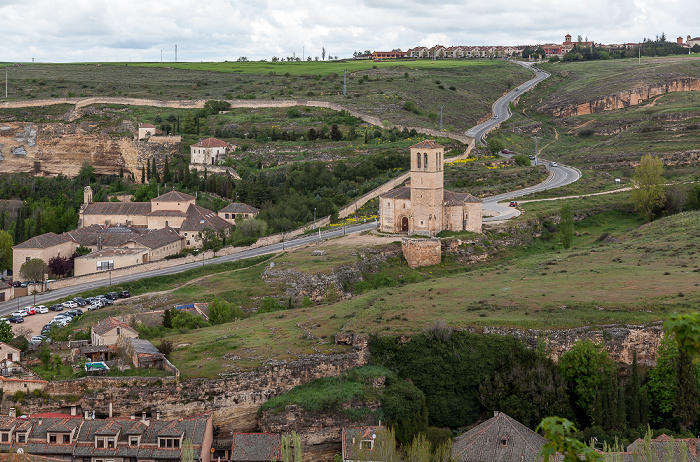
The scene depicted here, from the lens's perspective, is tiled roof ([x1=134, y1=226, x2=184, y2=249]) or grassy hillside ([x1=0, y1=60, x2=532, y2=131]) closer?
tiled roof ([x1=134, y1=226, x2=184, y2=249])

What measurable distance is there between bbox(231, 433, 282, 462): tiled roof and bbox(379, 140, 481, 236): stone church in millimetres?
33867

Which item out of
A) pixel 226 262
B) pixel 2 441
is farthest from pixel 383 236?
pixel 2 441

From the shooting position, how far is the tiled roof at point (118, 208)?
294ft

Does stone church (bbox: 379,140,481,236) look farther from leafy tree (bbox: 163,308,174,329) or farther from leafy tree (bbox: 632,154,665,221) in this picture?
leafy tree (bbox: 163,308,174,329)

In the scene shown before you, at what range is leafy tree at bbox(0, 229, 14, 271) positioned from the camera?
77.2 metres

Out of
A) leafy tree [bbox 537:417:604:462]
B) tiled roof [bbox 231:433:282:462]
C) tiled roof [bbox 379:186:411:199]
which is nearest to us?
leafy tree [bbox 537:417:604:462]

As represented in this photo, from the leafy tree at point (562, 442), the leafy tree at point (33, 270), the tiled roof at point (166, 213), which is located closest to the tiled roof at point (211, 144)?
the tiled roof at point (166, 213)

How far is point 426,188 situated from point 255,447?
35.6 meters

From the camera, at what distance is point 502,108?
146875mm

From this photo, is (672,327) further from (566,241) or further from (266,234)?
(266,234)

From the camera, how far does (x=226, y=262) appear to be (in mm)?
70938

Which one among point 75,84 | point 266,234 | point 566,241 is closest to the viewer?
point 566,241

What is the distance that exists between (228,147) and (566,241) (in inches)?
2079

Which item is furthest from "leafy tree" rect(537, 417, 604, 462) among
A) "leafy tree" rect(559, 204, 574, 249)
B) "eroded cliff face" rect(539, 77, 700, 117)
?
"eroded cliff face" rect(539, 77, 700, 117)
